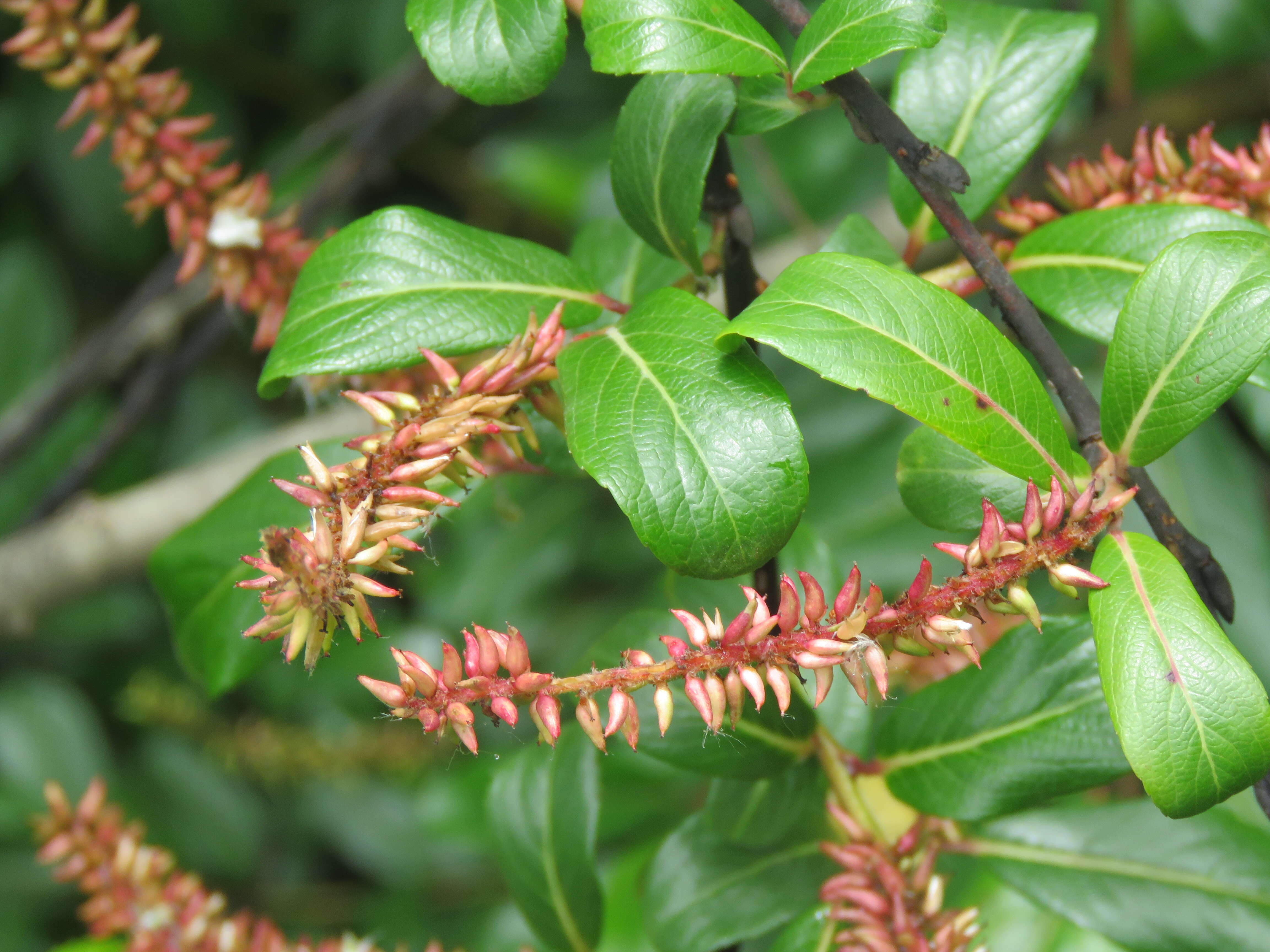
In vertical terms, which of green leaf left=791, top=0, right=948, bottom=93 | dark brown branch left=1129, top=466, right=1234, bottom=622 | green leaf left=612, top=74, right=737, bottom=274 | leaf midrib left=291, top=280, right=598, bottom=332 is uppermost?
green leaf left=791, top=0, right=948, bottom=93

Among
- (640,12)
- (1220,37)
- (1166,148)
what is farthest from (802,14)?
(1220,37)

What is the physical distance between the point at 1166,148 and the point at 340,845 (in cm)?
147

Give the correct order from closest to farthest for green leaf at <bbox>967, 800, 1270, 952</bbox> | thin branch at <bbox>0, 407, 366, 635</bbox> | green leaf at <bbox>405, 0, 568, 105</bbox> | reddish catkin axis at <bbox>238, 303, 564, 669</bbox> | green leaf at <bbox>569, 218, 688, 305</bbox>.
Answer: reddish catkin axis at <bbox>238, 303, 564, 669</bbox>
green leaf at <bbox>405, 0, 568, 105</bbox>
green leaf at <bbox>967, 800, 1270, 952</bbox>
green leaf at <bbox>569, 218, 688, 305</bbox>
thin branch at <bbox>0, 407, 366, 635</bbox>

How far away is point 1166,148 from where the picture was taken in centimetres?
55

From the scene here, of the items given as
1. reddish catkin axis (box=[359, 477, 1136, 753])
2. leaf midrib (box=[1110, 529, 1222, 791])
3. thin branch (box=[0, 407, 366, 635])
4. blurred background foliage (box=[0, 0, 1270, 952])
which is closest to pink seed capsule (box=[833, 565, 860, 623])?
reddish catkin axis (box=[359, 477, 1136, 753])

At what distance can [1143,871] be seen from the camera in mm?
579

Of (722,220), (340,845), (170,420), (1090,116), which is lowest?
(340,845)

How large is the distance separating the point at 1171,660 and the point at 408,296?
38 cm

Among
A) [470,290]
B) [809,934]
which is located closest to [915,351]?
[470,290]

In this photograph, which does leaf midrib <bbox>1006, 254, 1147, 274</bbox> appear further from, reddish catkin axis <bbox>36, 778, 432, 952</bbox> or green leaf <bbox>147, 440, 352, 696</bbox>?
reddish catkin axis <bbox>36, 778, 432, 952</bbox>

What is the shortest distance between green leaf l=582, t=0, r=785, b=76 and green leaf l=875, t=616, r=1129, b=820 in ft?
1.12

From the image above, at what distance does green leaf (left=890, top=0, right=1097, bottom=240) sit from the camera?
22.4 inches

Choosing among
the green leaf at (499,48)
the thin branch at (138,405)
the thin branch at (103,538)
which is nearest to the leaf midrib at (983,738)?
the green leaf at (499,48)

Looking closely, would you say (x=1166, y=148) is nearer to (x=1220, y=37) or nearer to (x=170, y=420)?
(x=1220, y=37)
